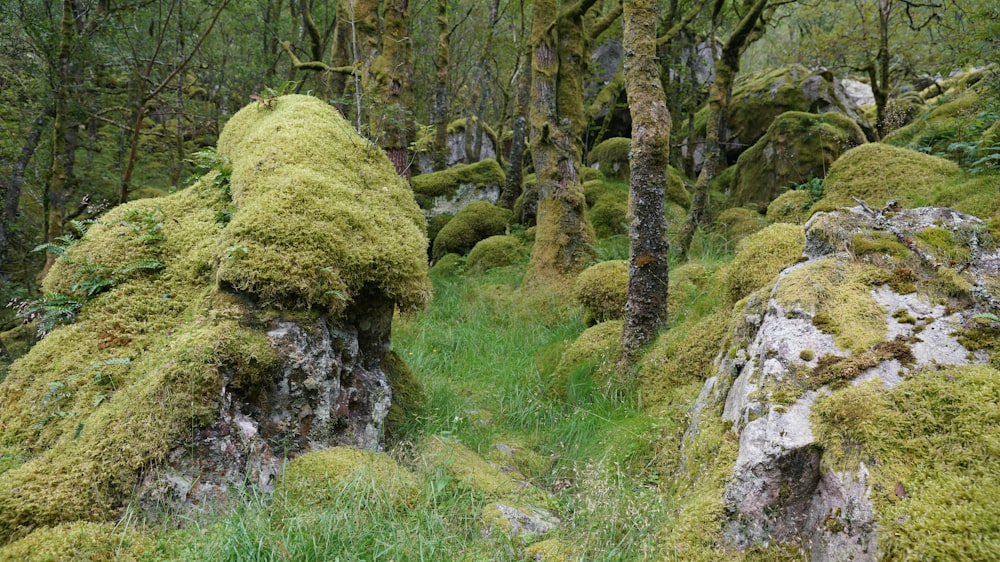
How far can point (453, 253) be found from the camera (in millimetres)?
12062

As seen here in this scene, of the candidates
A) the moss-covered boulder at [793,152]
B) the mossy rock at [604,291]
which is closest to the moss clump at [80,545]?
the mossy rock at [604,291]

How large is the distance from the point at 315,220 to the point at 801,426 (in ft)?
9.76

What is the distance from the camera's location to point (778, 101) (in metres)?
12.5

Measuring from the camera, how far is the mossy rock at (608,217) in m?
10.6

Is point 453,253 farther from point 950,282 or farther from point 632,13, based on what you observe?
point 950,282

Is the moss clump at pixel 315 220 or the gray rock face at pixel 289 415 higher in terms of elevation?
the moss clump at pixel 315 220

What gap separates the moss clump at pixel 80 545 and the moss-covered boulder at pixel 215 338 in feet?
0.25

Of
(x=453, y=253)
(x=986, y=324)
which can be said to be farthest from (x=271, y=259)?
(x=453, y=253)

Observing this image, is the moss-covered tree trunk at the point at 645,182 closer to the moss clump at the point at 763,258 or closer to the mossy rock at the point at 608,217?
the moss clump at the point at 763,258

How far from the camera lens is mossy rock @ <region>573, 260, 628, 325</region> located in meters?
6.10

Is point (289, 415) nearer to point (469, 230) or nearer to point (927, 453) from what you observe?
point (927, 453)

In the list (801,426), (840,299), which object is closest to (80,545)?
(801,426)

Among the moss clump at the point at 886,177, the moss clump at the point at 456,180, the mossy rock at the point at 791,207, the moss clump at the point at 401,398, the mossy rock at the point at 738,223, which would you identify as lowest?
the moss clump at the point at 401,398

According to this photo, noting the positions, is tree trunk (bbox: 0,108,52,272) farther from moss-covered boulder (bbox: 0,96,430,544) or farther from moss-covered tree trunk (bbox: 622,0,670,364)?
moss-covered tree trunk (bbox: 622,0,670,364)
